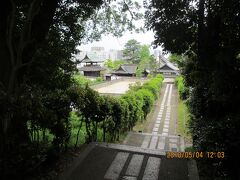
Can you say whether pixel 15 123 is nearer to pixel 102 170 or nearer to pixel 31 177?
pixel 31 177

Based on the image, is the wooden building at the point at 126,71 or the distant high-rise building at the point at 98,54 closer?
the wooden building at the point at 126,71

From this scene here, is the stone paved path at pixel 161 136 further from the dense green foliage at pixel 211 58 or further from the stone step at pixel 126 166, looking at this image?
the dense green foliage at pixel 211 58

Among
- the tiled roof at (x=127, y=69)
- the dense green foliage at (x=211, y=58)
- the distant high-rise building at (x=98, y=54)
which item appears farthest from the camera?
the distant high-rise building at (x=98, y=54)

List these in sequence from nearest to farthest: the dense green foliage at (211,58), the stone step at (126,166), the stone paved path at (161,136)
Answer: the dense green foliage at (211,58) < the stone step at (126,166) < the stone paved path at (161,136)

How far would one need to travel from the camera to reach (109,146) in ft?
22.2

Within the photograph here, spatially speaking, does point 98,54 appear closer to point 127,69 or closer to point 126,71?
point 127,69

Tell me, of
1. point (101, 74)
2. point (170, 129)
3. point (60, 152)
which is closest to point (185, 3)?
point (60, 152)

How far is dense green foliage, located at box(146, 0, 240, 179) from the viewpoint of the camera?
4574mm

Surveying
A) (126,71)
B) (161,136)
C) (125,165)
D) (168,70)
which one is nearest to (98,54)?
(126,71)

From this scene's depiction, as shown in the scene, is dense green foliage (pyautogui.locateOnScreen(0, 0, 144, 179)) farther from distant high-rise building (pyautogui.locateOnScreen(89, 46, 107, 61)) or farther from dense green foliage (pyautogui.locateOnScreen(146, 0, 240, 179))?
distant high-rise building (pyautogui.locateOnScreen(89, 46, 107, 61))

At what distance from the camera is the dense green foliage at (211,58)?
15.0 feet

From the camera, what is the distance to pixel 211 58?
581 centimetres

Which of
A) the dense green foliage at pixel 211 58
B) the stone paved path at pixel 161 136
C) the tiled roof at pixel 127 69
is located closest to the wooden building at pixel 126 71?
the tiled roof at pixel 127 69

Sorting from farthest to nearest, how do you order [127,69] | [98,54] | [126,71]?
[98,54] < [127,69] < [126,71]
